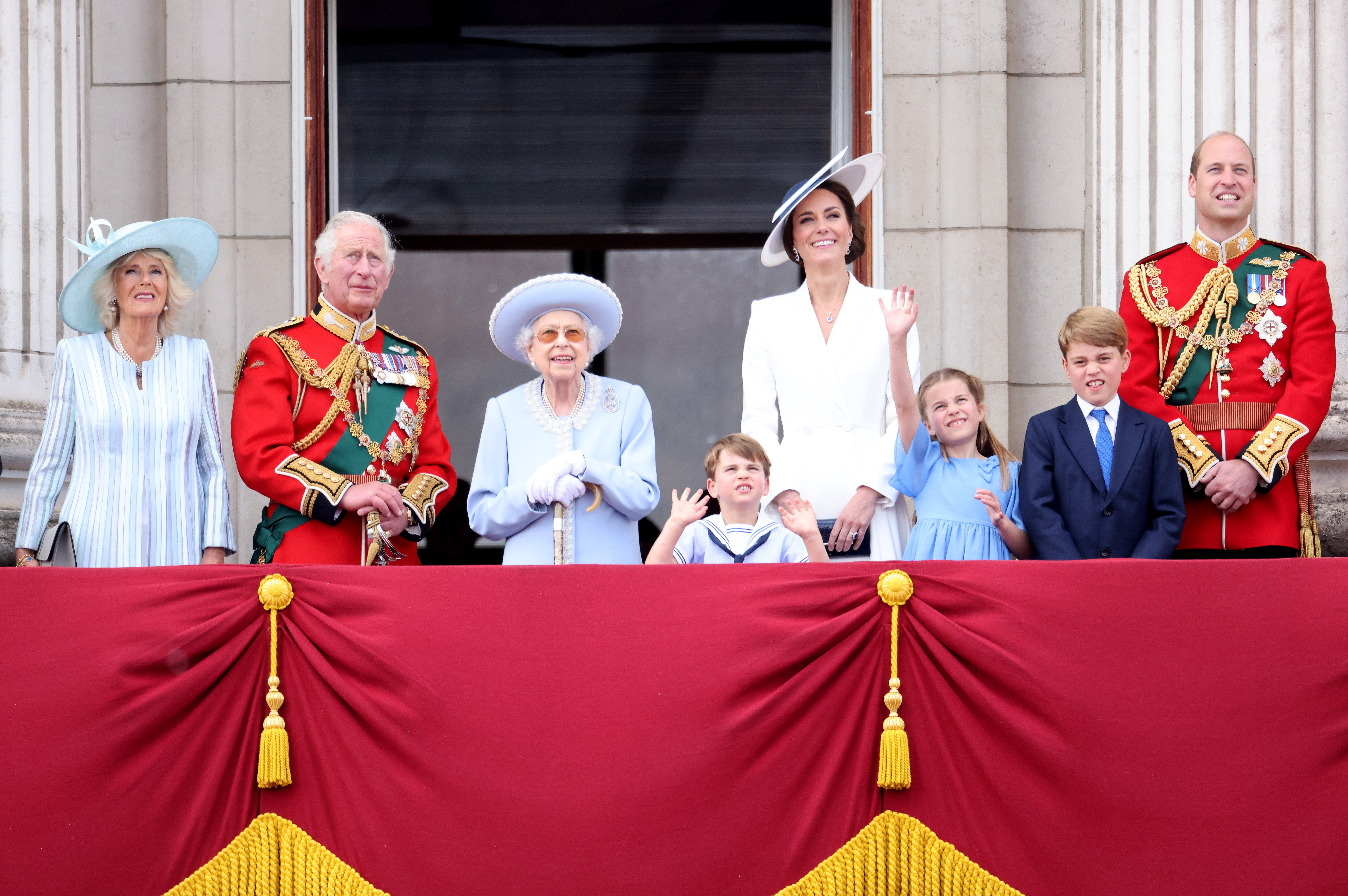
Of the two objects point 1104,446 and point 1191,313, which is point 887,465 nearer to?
point 1104,446

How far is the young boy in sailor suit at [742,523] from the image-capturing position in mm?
4066

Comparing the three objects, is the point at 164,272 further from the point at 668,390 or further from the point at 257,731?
the point at 668,390

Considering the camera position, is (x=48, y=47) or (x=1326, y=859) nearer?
(x=1326, y=859)

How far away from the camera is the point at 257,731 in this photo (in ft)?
11.3

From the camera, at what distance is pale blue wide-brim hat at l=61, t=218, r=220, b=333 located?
4.34m

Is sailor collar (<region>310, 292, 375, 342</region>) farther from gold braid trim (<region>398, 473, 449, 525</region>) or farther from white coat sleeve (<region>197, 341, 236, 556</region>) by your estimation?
gold braid trim (<region>398, 473, 449, 525</region>)

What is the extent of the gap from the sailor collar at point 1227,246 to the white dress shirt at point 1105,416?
27.0 inches

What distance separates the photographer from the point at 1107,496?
403 cm

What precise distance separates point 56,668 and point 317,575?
0.64 metres

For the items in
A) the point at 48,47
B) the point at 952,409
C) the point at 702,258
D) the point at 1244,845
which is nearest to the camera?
the point at 1244,845

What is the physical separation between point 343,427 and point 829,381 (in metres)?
1.52

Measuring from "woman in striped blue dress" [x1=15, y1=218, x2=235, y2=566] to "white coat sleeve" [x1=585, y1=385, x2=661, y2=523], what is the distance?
0.87m

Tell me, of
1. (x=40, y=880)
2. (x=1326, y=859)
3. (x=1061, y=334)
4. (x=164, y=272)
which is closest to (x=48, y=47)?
(x=164, y=272)

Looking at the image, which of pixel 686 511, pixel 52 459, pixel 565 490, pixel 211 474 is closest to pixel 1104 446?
pixel 686 511
